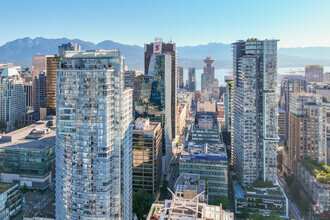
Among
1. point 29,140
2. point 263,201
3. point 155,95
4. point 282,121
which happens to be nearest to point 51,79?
point 29,140

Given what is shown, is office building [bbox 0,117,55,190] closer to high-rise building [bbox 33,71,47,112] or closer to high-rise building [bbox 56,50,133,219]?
high-rise building [bbox 56,50,133,219]

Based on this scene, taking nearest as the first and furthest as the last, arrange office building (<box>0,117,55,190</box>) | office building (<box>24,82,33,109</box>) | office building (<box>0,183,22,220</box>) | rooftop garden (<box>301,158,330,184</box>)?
office building (<box>0,183,22,220</box>) < rooftop garden (<box>301,158,330,184</box>) < office building (<box>0,117,55,190</box>) < office building (<box>24,82,33,109</box>)

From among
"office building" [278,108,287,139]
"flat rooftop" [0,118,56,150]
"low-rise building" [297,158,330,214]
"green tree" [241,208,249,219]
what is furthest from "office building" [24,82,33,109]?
"low-rise building" [297,158,330,214]

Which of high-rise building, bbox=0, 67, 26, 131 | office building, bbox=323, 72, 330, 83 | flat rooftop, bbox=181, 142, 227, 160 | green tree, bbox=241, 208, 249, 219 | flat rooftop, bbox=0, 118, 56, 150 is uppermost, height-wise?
office building, bbox=323, 72, 330, 83

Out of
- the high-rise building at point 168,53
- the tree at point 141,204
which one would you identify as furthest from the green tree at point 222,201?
the high-rise building at point 168,53

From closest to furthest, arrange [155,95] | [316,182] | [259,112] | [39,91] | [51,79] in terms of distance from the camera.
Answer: [316,182] < [259,112] < [155,95] < [51,79] < [39,91]

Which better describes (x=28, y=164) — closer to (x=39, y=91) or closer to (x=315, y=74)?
(x=39, y=91)

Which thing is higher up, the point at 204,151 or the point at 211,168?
the point at 204,151
